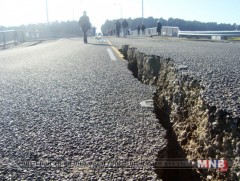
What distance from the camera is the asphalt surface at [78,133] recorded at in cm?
170

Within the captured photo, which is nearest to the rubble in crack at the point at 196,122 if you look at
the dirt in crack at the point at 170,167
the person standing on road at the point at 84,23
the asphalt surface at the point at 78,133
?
the dirt in crack at the point at 170,167

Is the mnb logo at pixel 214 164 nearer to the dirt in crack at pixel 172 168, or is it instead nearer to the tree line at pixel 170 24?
the dirt in crack at pixel 172 168

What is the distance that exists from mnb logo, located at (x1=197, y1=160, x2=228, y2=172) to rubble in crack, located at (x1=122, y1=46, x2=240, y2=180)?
0.02m

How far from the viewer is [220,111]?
6.09 ft

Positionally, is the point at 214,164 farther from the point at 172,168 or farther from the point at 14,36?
the point at 14,36

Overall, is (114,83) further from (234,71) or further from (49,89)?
(234,71)

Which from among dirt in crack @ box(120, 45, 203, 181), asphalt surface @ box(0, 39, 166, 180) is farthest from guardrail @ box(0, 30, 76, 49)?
dirt in crack @ box(120, 45, 203, 181)

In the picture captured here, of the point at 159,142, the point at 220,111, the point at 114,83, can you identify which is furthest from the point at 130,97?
the point at 220,111

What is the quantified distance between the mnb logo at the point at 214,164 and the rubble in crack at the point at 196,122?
0.02 meters

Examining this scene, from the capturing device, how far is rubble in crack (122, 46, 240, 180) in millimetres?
1553

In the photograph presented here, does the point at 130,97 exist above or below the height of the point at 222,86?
below

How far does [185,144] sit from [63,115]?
1.03 meters

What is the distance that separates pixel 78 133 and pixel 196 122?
78 cm

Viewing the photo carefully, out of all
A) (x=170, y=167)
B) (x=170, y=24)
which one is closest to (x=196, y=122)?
(x=170, y=167)
